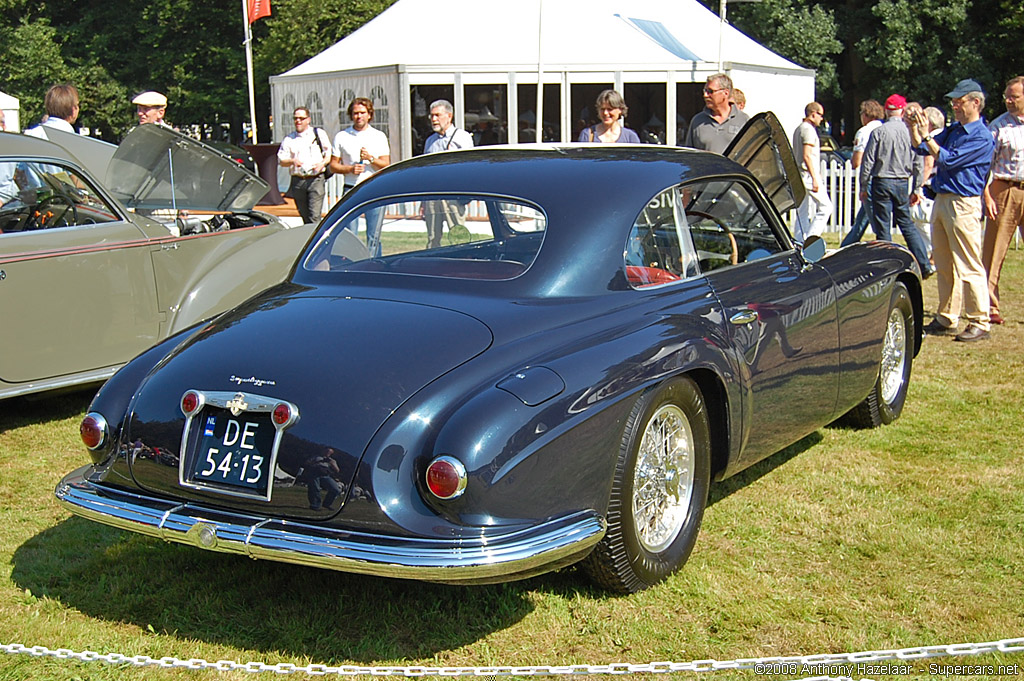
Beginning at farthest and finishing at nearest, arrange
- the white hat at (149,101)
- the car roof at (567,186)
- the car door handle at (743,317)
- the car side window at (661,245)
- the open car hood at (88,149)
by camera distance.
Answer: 1. the white hat at (149,101)
2. the open car hood at (88,149)
3. the car door handle at (743,317)
4. the car side window at (661,245)
5. the car roof at (567,186)

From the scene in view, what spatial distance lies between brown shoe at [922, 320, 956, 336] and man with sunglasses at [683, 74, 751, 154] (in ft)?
7.32

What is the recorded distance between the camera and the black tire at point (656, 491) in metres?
3.79

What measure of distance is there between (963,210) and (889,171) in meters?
2.44

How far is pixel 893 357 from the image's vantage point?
251 inches

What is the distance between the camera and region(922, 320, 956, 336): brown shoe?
8.97m

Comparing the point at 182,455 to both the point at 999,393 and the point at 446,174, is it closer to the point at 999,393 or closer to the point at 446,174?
the point at 446,174

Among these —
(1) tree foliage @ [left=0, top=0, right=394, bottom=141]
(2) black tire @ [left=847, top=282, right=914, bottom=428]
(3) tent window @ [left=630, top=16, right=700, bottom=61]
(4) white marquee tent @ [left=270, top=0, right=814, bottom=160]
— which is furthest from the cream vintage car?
(1) tree foliage @ [left=0, top=0, right=394, bottom=141]

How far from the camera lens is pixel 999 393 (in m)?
7.05

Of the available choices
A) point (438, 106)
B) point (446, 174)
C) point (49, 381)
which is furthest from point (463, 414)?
point (438, 106)

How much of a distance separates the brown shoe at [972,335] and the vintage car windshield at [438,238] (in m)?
5.37

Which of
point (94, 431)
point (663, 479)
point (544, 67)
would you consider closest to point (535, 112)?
point (544, 67)

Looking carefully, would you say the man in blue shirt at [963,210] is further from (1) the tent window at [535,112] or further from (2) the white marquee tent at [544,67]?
(1) the tent window at [535,112]

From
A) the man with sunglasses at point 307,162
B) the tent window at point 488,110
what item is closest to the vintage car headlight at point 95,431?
the man with sunglasses at point 307,162

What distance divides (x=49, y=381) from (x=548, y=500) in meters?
3.93
